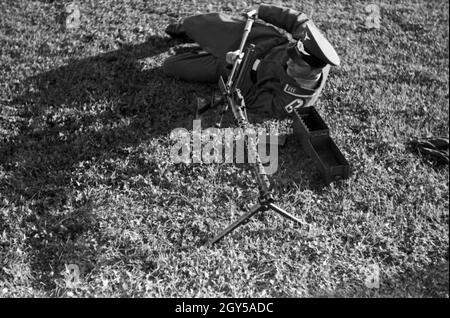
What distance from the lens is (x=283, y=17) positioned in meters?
6.95

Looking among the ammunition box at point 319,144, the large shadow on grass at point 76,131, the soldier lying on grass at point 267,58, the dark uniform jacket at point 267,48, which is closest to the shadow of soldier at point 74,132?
the large shadow on grass at point 76,131

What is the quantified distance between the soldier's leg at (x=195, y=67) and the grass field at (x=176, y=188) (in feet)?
0.48

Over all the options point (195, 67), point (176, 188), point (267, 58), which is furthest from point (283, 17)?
point (176, 188)

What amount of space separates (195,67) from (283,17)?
1400mm

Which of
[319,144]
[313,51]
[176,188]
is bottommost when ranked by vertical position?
[176,188]

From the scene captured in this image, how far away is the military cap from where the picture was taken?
5621 millimetres

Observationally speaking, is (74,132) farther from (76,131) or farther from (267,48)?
(267,48)

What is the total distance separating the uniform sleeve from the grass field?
41.7 inches

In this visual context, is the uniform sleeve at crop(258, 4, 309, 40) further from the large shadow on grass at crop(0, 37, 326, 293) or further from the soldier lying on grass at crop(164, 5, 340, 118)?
the large shadow on grass at crop(0, 37, 326, 293)

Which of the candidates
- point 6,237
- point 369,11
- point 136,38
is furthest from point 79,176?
point 369,11

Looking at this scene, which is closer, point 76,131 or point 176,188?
point 176,188

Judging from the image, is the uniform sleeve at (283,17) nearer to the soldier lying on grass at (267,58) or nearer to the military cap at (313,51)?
the soldier lying on grass at (267,58)

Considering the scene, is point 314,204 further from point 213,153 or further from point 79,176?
point 79,176

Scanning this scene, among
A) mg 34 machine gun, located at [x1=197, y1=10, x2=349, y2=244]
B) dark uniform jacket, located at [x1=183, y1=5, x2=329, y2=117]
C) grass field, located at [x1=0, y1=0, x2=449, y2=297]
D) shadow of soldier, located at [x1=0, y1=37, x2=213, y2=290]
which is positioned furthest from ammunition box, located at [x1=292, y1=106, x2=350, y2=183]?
shadow of soldier, located at [x1=0, y1=37, x2=213, y2=290]
